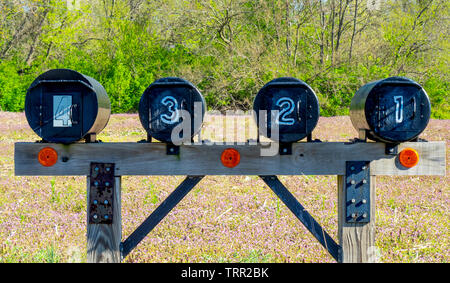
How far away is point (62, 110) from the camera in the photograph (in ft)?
10.5

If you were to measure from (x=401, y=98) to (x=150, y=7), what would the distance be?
29139 millimetres

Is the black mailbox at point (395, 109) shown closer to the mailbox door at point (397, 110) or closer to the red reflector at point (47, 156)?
the mailbox door at point (397, 110)

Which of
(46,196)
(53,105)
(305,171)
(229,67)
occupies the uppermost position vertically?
(229,67)

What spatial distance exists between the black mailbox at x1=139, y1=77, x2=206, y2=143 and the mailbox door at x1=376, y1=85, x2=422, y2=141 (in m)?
1.38

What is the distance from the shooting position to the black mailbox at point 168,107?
3.18m

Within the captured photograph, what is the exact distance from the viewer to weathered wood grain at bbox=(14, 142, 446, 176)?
3.26 metres

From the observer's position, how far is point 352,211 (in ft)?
10.7

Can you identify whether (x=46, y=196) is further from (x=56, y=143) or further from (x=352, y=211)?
(x=352, y=211)

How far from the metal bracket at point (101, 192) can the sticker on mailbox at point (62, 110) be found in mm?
384

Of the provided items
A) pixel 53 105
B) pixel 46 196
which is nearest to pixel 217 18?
pixel 46 196

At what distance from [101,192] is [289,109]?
1610mm

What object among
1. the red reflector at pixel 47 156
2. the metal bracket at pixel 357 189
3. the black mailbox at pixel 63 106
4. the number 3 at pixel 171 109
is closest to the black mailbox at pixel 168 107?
the number 3 at pixel 171 109

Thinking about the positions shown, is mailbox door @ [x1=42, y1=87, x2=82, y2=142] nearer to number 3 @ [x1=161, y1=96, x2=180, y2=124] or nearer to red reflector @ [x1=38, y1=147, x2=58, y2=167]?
red reflector @ [x1=38, y1=147, x2=58, y2=167]

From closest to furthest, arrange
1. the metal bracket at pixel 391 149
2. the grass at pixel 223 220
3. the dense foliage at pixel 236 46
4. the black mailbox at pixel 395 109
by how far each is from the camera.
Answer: the black mailbox at pixel 395 109, the metal bracket at pixel 391 149, the grass at pixel 223 220, the dense foliage at pixel 236 46
